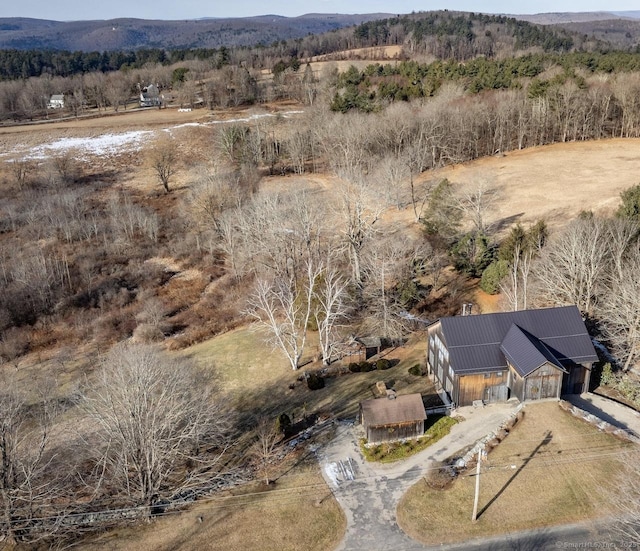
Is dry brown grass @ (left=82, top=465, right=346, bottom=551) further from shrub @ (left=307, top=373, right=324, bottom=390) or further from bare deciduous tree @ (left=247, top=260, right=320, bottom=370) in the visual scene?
bare deciduous tree @ (left=247, top=260, right=320, bottom=370)

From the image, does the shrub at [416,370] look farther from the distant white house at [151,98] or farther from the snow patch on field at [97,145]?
the distant white house at [151,98]

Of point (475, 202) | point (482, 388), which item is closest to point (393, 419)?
A: point (482, 388)

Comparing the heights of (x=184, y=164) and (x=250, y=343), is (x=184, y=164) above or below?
above

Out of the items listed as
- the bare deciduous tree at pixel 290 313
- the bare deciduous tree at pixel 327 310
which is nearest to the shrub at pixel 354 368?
the bare deciduous tree at pixel 327 310

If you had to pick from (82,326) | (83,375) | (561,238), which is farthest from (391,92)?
(83,375)

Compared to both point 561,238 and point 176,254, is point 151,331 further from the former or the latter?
point 561,238

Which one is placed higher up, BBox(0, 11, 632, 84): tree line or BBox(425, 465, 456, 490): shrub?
BBox(0, 11, 632, 84): tree line

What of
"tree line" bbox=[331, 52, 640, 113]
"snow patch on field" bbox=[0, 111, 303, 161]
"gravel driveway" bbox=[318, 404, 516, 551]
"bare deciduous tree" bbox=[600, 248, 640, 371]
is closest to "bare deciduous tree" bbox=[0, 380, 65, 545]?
"gravel driveway" bbox=[318, 404, 516, 551]
